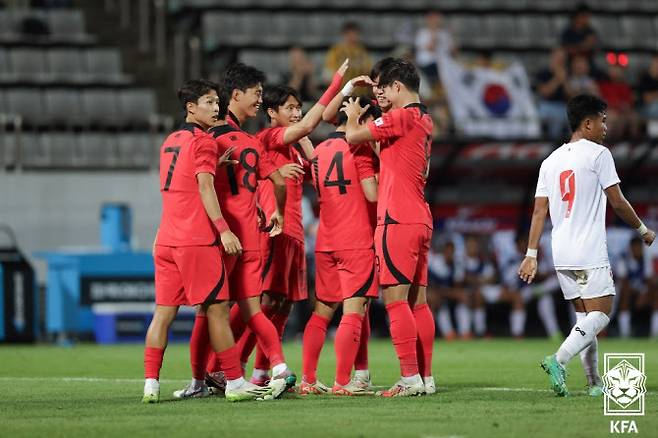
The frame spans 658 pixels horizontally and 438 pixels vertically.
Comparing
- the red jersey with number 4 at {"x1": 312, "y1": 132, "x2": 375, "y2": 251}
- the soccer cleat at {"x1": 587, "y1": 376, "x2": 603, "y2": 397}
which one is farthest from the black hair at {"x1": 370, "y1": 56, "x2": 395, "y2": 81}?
the soccer cleat at {"x1": 587, "y1": 376, "x2": 603, "y2": 397}

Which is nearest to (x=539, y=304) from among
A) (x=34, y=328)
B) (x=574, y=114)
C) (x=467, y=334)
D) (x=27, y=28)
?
(x=467, y=334)

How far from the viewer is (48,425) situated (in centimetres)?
728

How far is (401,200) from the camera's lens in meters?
8.97

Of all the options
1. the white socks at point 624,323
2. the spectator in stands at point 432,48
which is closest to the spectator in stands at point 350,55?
the spectator in stands at point 432,48

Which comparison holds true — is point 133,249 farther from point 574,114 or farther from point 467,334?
point 574,114

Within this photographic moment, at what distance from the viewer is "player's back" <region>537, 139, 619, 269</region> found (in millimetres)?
8789

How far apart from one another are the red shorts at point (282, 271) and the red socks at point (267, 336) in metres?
0.65

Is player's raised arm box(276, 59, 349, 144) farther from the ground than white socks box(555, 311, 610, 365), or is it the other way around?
player's raised arm box(276, 59, 349, 144)

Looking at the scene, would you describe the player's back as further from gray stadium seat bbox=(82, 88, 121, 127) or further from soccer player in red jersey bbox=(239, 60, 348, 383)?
gray stadium seat bbox=(82, 88, 121, 127)

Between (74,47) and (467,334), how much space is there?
7.73 meters

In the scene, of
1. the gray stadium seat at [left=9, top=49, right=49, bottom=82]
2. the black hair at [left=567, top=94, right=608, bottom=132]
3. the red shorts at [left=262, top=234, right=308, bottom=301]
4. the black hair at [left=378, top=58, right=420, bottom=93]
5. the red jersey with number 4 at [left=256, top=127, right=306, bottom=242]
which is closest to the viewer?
the black hair at [left=567, top=94, right=608, bottom=132]

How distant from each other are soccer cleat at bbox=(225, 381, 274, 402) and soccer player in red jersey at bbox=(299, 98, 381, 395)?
2.10 ft

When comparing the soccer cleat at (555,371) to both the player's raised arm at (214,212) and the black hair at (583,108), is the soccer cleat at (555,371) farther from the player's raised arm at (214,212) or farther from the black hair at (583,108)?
the player's raised arm at (214,212)

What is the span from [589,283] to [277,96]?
2630mm
